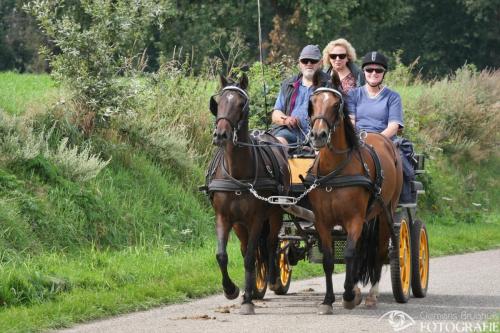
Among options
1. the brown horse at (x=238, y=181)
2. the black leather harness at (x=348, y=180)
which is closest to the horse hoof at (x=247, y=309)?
the brown horse at (x=238, y=181)

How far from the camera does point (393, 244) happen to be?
11.7 meters

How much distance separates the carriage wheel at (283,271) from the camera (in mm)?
12102

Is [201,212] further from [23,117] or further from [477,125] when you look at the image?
[477,125]

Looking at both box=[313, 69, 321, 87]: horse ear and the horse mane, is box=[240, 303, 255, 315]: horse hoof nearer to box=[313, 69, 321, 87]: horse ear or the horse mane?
the horse mane

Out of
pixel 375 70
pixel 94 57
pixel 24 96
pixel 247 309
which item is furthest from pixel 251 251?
pixel 24 96

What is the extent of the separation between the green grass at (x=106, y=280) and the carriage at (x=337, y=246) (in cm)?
74

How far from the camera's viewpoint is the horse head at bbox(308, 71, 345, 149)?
10.2 metres

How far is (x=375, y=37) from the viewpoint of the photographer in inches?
2233

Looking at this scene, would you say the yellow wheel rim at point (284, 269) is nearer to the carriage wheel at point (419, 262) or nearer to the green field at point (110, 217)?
the green field at point (110, 217)

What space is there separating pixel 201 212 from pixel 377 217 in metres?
5.43

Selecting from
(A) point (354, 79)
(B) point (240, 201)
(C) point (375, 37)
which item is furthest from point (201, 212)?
(C) point (375, 37)

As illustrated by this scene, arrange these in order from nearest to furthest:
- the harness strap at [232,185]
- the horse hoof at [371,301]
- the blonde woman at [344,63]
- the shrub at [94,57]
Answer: the harness strap at [232,185]
the horse hoof at [371,301]
the blonde woman at [344,63]
the shrub at [94,57]

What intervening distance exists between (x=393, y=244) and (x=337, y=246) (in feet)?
1.97

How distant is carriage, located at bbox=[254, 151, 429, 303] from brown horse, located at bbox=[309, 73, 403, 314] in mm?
399
